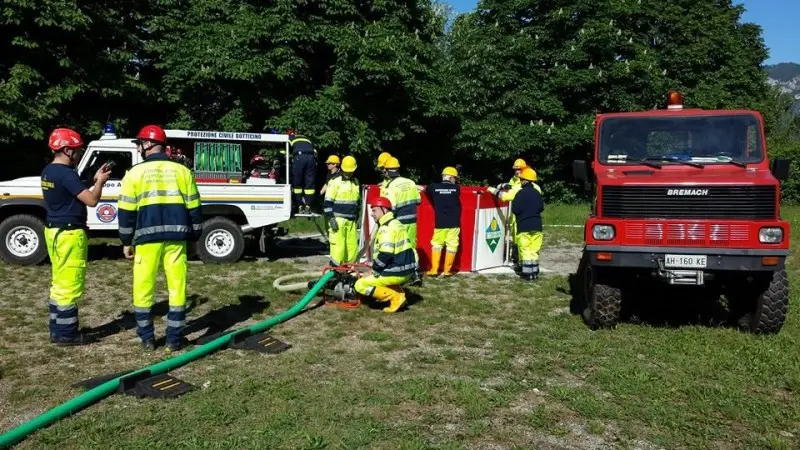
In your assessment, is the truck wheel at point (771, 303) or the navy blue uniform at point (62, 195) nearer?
the navy blue uniform at point (62, 195)

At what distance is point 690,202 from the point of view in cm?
616

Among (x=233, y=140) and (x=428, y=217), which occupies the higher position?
(x=233, y=140)

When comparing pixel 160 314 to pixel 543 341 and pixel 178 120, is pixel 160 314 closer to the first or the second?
pixel 543 341

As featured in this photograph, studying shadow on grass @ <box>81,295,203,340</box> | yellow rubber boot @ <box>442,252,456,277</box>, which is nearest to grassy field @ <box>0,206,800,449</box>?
shadow on grass @ <box>81,295,203,340</box>

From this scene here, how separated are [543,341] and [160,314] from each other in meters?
4.40

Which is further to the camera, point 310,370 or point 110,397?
point 310,370

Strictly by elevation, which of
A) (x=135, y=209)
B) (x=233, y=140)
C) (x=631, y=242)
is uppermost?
(x=233, y=140)

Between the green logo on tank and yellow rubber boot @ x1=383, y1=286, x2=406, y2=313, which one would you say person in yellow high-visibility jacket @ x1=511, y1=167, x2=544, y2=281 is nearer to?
the green logo on tank

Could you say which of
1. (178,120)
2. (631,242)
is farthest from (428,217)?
(178,120)

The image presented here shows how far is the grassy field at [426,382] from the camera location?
13.5 ft

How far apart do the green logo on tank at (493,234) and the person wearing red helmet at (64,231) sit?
6.26 m

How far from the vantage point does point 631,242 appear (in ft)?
20.5

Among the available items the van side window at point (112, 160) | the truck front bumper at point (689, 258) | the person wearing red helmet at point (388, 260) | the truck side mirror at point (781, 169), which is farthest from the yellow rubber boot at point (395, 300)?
the van side window at point (112, 160)

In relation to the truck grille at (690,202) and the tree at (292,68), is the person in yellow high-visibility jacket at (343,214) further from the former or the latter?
the tree at (292,68)
